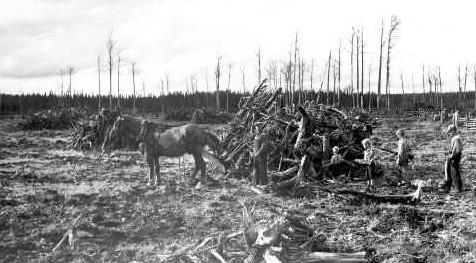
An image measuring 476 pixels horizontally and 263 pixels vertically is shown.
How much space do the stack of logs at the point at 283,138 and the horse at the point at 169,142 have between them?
1.45 metres

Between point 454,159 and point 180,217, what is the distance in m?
6.65

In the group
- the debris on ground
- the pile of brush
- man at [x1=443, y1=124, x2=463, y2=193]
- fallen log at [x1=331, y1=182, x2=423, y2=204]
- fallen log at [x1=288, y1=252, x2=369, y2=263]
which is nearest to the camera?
fallen log at [x1=288, y1=252, x2=369, y2=263]

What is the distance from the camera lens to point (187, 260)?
19.0ft

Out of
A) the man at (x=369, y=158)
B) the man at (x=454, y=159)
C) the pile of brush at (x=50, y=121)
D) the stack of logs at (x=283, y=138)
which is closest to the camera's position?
the man at (x=454, y=159)

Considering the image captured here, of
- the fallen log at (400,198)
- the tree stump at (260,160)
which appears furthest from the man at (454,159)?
the tree stump at (260,160)

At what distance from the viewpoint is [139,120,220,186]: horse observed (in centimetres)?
1126

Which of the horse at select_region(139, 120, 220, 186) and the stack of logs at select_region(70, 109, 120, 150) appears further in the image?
the stack of logs at select_region(70, 109, 120, 150)

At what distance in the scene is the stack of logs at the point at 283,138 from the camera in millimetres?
11109

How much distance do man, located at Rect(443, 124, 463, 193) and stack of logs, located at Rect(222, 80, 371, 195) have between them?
2905mm

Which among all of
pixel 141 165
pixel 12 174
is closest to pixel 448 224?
pixel 141 165

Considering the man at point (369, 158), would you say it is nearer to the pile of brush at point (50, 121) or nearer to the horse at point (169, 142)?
the horse at point (169, 142)

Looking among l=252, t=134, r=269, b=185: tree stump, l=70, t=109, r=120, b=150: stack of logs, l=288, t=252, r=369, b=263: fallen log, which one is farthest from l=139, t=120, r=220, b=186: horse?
l=70, t=109, r=120, b=150: stack of logs

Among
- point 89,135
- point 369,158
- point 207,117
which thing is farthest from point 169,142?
point 207,117

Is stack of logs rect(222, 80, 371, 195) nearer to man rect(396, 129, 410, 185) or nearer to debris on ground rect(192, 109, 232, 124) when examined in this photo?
man rect(396, 129, 410, 185)
